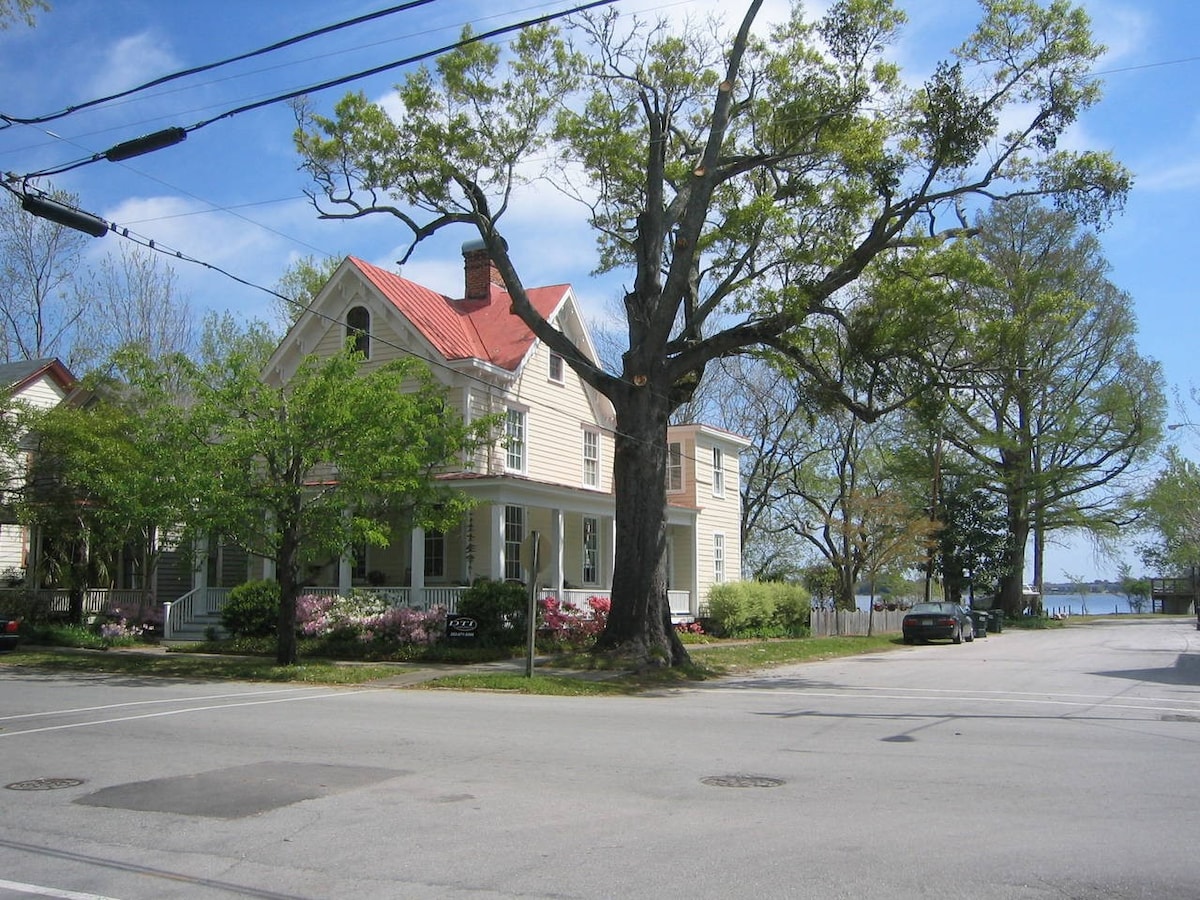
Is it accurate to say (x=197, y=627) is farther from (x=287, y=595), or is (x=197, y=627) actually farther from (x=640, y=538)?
(x=640, y=538)

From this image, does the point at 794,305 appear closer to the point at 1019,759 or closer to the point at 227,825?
the point at 1019,759

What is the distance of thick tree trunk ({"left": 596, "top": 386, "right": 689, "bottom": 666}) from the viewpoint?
853 inches

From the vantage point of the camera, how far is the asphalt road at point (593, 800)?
5.97 metres

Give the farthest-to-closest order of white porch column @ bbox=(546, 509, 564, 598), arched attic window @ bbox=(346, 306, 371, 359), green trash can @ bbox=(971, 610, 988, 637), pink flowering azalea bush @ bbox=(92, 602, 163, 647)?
green trash can @ bbox=(971, 610, 988, 637), arched attic window @ bbox=(346, 306, 371, 359), white porch column @ bbox=(546, 509, 564, 598), pink flowering azalea bush @ bbox=(92, 602, 163, 647)

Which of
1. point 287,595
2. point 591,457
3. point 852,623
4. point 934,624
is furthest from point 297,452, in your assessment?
point 852,623

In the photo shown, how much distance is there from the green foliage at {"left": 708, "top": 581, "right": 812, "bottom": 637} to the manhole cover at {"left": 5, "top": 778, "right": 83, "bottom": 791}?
2688 cm

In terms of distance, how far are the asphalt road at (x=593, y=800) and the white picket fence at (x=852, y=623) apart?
23794 mm

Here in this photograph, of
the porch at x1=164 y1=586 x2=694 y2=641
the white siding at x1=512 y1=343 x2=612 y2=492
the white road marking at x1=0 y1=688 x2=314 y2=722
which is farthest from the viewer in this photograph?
the white siding at x1=512 y1=343 x2=612 y2=492

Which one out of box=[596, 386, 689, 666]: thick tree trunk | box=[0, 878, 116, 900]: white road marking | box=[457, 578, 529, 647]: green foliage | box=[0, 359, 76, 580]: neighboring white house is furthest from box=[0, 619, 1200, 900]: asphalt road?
box=[0, 359, 76, 580]: neighboring white house

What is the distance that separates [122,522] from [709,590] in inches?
791

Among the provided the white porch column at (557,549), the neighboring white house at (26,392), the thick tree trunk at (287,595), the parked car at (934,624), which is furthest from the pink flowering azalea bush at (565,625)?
the neighboring white house at (26,392)

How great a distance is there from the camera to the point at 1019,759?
1008 cm

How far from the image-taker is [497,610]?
80.1ft

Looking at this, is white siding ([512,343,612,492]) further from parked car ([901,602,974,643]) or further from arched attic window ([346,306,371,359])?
parked car ([901,602,974,643])
